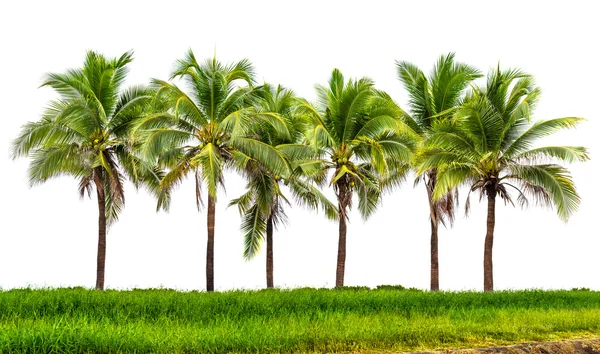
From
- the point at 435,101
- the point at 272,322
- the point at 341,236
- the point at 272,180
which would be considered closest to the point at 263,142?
the point at 272,180

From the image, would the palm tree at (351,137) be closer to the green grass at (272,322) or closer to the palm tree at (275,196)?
the palm tree at (275,196)

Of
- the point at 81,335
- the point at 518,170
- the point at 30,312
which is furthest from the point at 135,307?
the point at 518,170

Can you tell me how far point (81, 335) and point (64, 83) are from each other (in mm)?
16529

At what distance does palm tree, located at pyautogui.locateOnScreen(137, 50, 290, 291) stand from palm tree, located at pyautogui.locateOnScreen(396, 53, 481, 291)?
714 cm

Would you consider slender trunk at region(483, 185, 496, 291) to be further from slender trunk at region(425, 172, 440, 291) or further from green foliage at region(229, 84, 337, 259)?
green foliage at region(229, 84, 337, 259)

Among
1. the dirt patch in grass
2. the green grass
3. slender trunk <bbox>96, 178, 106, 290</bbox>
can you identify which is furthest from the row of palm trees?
the dirt patch in grass

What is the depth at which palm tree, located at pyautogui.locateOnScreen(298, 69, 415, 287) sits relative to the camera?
23500 millimetres

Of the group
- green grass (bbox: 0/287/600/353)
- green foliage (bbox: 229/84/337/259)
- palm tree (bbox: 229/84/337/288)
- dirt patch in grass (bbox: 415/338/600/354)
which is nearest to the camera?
green grass (bbox: 0/287/600/353)

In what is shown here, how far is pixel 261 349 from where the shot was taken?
353 inches

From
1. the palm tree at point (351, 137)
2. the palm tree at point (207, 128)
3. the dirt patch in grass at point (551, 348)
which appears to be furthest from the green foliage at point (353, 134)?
the dirt patch in grass at point (551, 348)

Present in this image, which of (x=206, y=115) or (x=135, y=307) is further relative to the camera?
(x=206, y=115)

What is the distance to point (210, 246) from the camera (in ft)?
75.3

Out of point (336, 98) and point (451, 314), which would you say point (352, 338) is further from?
point (336, 98)

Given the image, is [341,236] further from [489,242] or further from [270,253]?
[489,242]
